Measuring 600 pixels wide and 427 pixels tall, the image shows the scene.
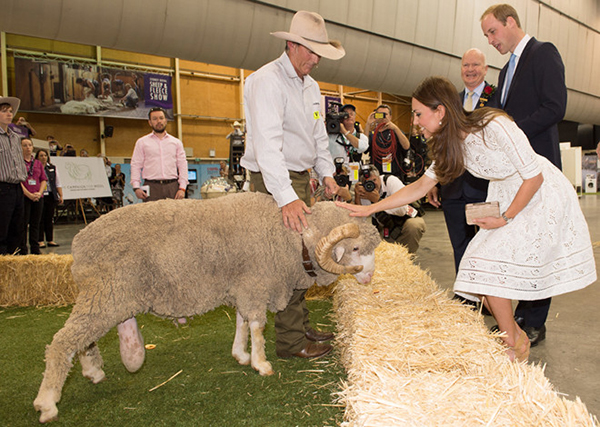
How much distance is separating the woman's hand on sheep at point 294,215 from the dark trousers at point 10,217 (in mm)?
3760

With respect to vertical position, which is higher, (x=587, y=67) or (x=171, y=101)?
(x=587, y=67)

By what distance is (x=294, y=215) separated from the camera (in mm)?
2344

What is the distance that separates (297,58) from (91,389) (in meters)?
2.28

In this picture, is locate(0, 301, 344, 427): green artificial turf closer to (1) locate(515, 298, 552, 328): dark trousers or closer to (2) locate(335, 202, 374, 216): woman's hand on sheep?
(2) locate(335, 202, 374, 216): woman's hand on sheep

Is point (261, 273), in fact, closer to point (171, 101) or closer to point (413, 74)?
point (413, 74)

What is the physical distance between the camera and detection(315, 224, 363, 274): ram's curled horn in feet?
7.56

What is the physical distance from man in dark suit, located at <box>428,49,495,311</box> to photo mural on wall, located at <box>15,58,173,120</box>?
1429 cm

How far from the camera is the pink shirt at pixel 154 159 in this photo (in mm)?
4840

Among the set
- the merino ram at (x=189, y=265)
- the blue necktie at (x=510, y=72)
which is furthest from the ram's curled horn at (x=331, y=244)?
the blue necktie at (x=510, y=72)

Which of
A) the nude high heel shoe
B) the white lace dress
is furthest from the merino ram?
the nude high heel shoe

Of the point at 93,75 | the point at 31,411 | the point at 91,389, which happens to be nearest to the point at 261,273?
the point at 91,389

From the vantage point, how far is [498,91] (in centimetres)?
312

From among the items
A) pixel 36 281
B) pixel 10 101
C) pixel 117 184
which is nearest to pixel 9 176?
pixel 10 101

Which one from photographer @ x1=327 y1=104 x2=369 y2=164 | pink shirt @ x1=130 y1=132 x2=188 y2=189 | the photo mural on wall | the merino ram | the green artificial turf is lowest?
the green artificial turf
